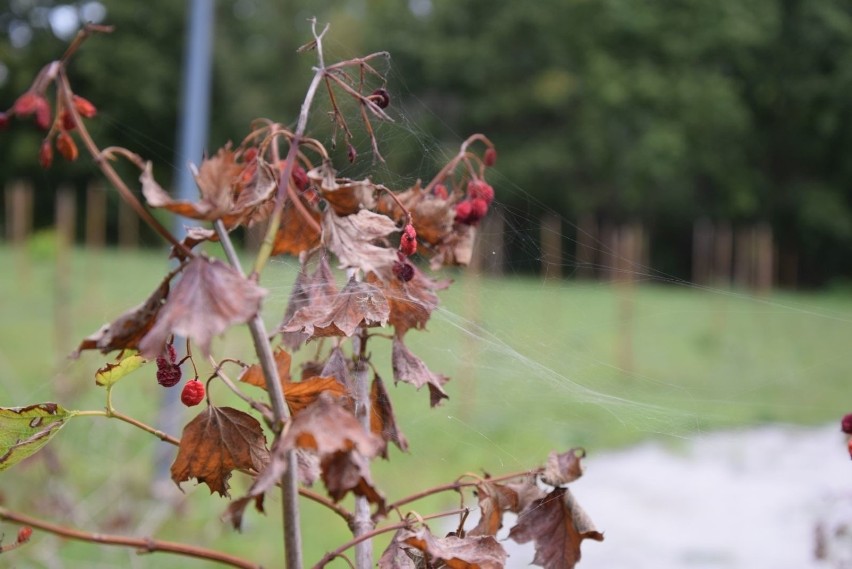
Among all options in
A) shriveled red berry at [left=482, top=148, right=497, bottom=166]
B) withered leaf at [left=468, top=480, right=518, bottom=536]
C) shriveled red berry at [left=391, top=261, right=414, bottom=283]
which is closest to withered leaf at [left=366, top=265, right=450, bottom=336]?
shriveled red berry at [left=391, top=261, right=414, bottom=283]

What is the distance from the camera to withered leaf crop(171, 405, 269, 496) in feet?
1.82

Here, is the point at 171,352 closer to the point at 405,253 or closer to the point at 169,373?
the point at 169,373

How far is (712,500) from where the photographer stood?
3812mm

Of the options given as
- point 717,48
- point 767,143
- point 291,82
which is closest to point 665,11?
point 717,48

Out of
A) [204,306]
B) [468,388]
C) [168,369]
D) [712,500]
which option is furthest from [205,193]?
[468,388]

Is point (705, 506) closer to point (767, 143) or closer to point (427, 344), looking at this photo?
point (427, 344)

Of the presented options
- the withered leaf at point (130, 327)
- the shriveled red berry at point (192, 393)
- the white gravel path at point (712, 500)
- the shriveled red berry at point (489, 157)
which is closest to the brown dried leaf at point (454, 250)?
the shriveled red berry at point (489, 157)

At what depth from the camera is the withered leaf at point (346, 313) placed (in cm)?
54

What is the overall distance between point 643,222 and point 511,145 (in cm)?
327

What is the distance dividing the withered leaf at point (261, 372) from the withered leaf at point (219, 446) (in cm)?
2

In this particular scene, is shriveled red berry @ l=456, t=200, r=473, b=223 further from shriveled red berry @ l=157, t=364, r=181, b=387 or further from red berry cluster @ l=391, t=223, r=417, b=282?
shriveled red berry @ l=157, t=364, r=181, b=387

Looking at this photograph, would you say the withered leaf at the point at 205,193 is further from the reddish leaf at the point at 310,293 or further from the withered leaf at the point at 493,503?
the withered leaf at the point at 493,503

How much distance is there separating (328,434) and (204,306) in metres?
0.08

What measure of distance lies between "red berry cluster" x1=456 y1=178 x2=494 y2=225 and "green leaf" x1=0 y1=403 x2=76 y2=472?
0.36 metres
